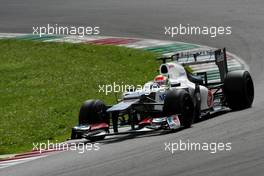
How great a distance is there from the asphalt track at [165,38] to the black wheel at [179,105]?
0.28 meters

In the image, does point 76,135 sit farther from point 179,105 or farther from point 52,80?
point 52,80

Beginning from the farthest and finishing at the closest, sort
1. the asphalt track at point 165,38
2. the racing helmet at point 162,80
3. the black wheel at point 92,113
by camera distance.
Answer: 1. the racing helmet at point 162,80
2. the black wheel at point 92,113
3. the asphalt track at point 165,38

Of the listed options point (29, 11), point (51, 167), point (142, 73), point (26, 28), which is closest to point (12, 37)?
point (26, 28)

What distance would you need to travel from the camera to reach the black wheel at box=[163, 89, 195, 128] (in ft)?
46.9

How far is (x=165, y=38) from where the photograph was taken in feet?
87.8

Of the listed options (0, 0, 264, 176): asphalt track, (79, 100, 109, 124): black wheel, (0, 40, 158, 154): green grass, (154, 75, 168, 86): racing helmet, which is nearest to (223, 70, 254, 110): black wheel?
(0, 0, 264, 176): asphalt track

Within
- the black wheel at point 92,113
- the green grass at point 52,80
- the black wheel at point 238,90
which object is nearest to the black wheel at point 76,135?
the black wheel at point 92,113

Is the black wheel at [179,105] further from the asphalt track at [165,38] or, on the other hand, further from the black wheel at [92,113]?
the black wheel at [92,113]

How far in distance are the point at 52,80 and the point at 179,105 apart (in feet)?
29.9

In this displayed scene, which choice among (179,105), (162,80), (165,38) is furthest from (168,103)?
(165,38)

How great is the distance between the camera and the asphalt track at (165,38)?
38.0ft

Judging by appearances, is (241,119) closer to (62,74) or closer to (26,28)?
(62,74)

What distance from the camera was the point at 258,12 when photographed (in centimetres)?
2797

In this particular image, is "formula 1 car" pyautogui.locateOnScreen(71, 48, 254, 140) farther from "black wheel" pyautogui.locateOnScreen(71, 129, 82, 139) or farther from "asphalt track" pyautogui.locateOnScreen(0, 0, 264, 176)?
"asphalt track" pyautogui.locateOnScreen(0, 0, 264, 176)
